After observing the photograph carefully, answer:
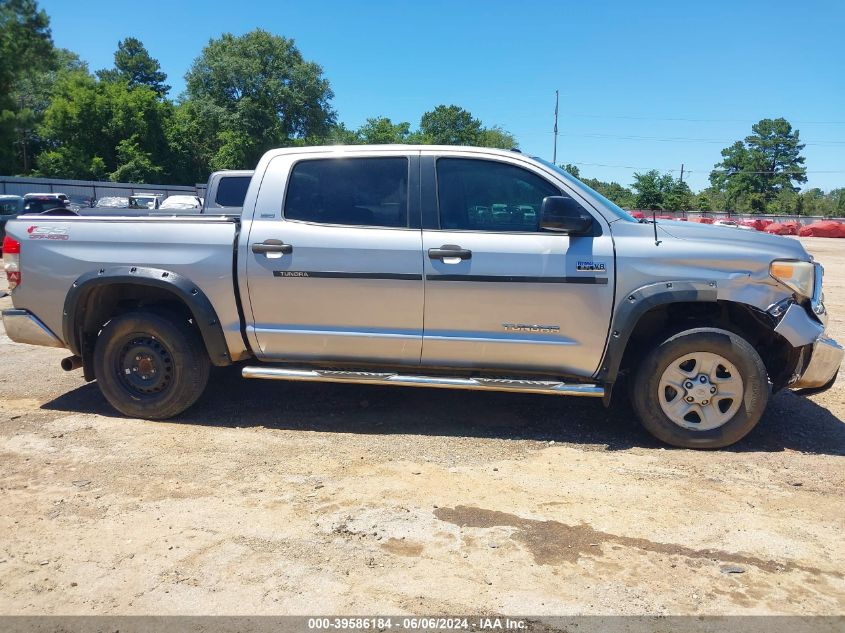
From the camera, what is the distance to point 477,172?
490 cm

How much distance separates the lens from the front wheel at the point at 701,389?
4.57 m

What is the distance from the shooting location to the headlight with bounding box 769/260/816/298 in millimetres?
4539

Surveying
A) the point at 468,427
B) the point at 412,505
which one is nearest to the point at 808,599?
the point at 412,505

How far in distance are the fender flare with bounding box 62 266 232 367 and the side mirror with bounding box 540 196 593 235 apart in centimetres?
250

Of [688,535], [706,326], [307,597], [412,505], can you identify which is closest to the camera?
[307,597]

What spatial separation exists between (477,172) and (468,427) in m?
1.92

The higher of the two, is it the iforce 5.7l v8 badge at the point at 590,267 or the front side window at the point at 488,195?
the front side window at the point at 488,195

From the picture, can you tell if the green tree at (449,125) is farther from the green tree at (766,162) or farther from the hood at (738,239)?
the hood at (738,239)

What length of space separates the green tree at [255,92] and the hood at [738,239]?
168 feet

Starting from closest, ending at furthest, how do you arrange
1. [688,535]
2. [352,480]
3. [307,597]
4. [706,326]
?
[307,597]
[688,535]
[352,480]
[706,326]

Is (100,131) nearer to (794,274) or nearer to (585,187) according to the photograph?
(585,187)

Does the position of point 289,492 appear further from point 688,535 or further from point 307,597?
point 688,535

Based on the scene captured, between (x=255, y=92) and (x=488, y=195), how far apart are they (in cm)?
5437

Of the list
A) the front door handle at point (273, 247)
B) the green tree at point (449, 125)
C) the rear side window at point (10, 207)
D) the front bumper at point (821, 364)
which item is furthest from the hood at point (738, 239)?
the green tree at point (449, 125)
